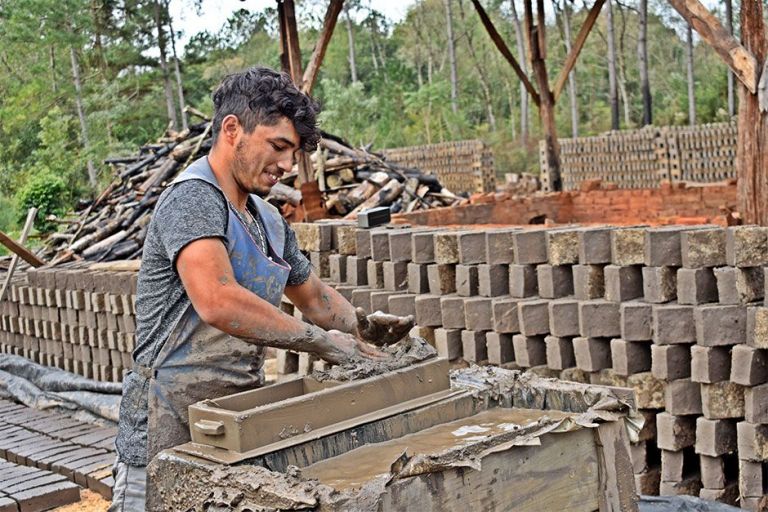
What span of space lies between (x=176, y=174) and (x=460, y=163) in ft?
37.9

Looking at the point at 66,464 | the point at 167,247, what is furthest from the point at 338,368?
the point at 66,464

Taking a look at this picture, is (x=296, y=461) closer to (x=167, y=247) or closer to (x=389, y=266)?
(x=167, y=247)

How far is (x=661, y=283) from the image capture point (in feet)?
17.0

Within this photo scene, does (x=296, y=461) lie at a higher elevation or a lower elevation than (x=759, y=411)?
higher

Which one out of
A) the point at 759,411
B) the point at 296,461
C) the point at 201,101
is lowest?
the point at 759,411

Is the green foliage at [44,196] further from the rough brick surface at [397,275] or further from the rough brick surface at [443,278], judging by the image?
the rough brick surface at [443,278]

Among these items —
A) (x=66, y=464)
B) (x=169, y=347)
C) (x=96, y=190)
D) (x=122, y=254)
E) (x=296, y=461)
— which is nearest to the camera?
(x=296, y=461)

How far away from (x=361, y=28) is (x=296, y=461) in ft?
134

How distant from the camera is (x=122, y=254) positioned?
10859 millimetres

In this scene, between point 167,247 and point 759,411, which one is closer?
point 167,247

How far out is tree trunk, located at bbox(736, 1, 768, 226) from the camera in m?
5.68

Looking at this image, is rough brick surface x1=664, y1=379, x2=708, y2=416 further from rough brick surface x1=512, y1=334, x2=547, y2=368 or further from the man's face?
the man's face

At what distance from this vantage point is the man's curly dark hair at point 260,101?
110 inches

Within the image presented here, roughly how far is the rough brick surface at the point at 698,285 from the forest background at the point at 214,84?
726 inches
